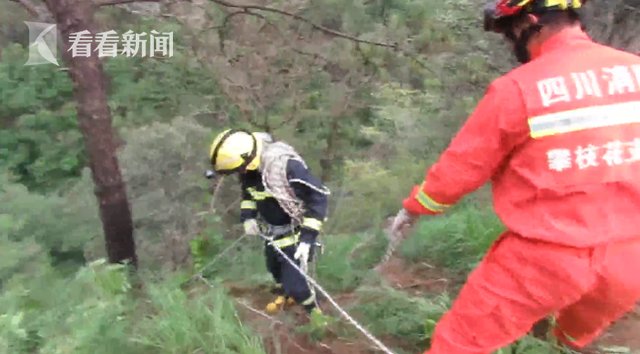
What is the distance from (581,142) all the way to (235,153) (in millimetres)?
2127

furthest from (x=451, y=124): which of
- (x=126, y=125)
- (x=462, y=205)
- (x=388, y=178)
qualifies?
(x=126, y=125)

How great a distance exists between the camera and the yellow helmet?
3.97 metres

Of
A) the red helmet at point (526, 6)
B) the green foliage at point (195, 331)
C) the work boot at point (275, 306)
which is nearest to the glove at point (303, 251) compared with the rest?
the green foliage at point (195, 331)

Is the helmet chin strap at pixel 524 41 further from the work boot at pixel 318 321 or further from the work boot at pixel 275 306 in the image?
the work boot at pixel 275 306

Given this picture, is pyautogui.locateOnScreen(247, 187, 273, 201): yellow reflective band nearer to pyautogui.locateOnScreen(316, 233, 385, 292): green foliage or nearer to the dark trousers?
the dark trousers

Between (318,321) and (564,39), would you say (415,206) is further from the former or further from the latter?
(318,321)

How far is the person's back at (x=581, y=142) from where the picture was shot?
241 cm

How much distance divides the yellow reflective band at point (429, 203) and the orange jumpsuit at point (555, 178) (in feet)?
0.07

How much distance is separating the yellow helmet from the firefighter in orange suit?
1534 millimetres

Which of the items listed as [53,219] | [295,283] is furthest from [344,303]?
[53,219]

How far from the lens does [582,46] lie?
2523 millimetres

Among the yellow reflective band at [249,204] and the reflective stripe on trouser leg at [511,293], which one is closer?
the reflective stripe on trouser leg at [511,293]

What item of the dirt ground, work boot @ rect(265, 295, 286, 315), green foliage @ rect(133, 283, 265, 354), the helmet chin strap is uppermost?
the helmet chin strap

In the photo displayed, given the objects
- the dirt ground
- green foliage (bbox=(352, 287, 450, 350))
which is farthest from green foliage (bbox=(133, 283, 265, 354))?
green foliage (bbox=(352, 287, 450, 350))
